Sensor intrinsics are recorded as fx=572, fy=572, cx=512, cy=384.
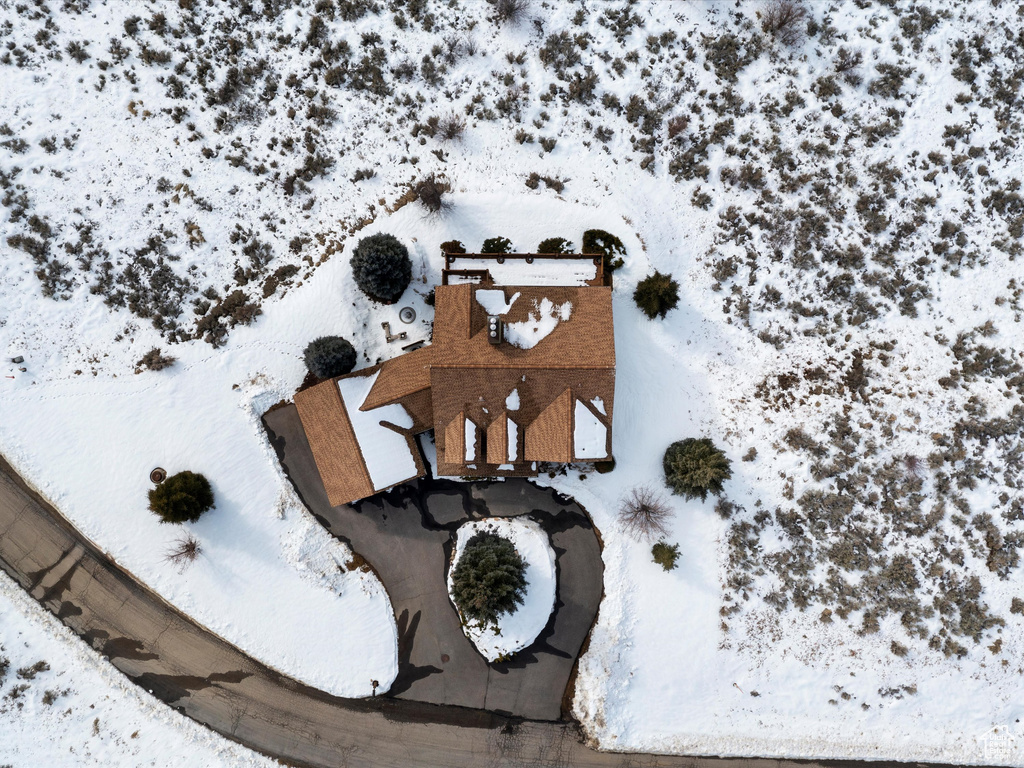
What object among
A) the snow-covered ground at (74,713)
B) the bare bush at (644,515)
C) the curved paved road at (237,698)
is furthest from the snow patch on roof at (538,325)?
the snow-covered ground at (74,713)

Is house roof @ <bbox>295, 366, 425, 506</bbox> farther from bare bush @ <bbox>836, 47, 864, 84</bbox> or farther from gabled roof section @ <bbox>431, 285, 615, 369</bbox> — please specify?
bare bush @ <bbox>836, 47, 864, 84</bbox>

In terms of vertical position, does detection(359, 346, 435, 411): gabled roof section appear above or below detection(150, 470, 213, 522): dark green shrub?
above

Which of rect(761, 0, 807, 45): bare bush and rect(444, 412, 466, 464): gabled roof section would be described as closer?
rect(444, 412, 466, 464): gabled roof section

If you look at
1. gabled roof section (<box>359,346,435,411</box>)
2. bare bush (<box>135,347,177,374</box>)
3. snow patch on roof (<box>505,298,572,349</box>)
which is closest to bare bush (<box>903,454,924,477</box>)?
snow patch on roof (<box>505,298,572,349</box>)

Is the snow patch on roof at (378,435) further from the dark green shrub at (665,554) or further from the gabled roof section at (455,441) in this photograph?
the dark green shrub at (665,554)

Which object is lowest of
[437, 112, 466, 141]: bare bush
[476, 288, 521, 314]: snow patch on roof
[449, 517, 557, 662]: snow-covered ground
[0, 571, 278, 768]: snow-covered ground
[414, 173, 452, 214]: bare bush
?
[0, 571, 278, 768]: snow-covered ground

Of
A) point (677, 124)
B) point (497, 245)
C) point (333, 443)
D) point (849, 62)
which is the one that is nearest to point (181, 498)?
point (333, 443)

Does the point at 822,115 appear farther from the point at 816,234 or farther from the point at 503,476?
the point at 503,476
